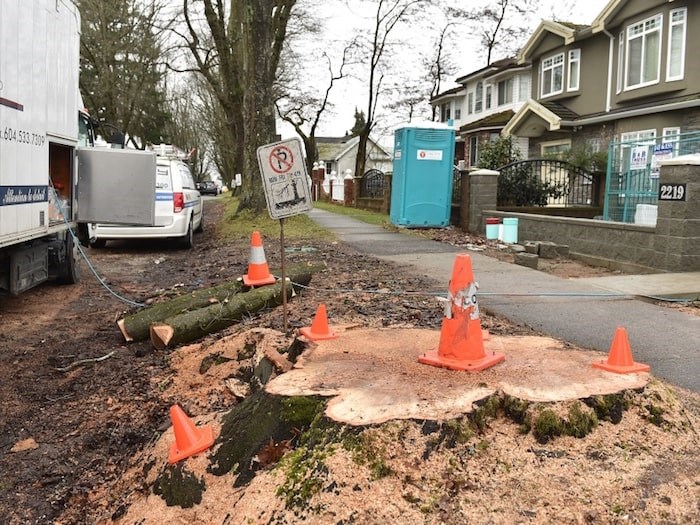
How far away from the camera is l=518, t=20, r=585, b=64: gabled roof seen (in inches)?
942

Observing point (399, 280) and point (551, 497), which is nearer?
point (551, 497)

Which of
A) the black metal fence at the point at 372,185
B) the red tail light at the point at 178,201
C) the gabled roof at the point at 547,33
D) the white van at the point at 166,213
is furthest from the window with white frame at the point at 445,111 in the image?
the red tail light at the point at 178,201

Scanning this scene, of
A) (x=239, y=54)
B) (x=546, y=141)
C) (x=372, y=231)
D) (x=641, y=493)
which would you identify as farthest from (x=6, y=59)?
(x=546, y=141)

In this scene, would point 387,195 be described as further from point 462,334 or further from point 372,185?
point 462,334

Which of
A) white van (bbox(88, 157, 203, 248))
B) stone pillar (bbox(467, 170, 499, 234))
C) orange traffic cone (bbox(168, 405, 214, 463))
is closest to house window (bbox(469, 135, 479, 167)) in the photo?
stone pillar (bbox(467, 170, 499, 234))

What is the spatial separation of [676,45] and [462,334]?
1912 cm

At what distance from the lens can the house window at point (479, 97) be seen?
36.7 metres

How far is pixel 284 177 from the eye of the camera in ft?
17.2

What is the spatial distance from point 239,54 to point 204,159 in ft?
164

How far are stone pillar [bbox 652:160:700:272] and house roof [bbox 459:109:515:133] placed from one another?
887 inches

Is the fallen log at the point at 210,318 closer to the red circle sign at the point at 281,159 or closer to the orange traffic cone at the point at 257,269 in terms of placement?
the orange traffic cone at the point at 257,269

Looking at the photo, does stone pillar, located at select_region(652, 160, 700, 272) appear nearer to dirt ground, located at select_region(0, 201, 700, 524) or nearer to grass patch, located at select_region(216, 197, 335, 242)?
dirt ground, located at select_region(0, 201, 700, 524)

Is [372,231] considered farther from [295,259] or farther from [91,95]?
[91,95]

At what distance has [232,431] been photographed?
3.27 m
